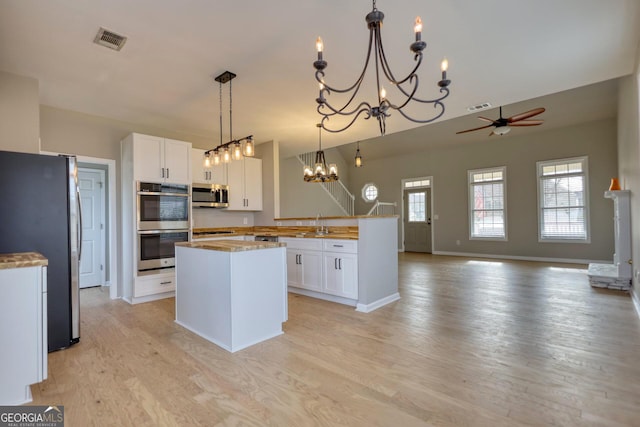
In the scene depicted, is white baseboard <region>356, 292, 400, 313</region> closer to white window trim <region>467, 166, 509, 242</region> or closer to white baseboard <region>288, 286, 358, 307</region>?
white baseboard <region>288, 286, 358, 307</region>

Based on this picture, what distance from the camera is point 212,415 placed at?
1790 millimetres

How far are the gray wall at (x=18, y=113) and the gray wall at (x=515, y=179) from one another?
554 centimetres

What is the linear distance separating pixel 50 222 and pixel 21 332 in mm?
1132

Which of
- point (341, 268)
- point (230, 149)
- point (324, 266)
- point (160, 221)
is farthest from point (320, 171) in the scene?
point (160, 221)

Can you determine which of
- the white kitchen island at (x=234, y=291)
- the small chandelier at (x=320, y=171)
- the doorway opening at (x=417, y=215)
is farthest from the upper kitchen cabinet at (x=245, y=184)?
the doorway opening at (x=417, y=215)

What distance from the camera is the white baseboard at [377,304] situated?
372 cm

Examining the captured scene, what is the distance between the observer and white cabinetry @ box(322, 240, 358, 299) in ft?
12.6

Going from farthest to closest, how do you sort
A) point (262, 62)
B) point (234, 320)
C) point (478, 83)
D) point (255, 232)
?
1. point (255, 232)
2. point (478, 83)
3. point (262, 62)
4. point (234, 320)

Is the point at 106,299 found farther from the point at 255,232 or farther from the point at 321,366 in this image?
the point at 321,366

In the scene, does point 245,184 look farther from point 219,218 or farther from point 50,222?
point 50,222

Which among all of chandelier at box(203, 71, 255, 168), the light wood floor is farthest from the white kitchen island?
chandelier at box(203, 71, 255, 168)

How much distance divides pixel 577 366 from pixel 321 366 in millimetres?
1844

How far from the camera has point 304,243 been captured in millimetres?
4445

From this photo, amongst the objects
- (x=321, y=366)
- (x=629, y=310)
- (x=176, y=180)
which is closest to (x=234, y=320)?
(x=321, y=366)
